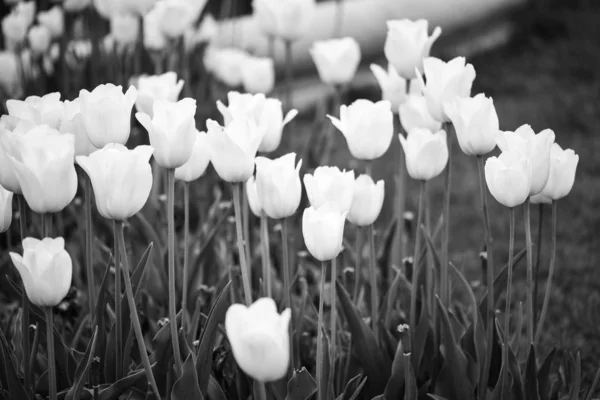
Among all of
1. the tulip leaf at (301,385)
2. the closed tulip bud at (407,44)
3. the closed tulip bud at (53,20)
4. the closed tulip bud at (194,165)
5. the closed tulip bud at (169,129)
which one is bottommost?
the tulip leaf at (301,385)

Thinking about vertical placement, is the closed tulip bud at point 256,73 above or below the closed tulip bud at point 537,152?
above

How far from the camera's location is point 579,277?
2.73 metres

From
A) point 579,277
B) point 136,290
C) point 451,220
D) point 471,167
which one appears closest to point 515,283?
point 579,277

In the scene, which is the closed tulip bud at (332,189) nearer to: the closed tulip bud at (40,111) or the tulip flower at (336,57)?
the closed tulip bud at (40,111)

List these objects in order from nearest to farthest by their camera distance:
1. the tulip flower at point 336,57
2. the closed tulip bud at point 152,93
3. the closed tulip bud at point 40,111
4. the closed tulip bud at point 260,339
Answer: the closed tulip bud at point 260,339
the closed tulip bud at point 40,111
the closed tulip bud at point 152,93
the tulip flower at point 336,57

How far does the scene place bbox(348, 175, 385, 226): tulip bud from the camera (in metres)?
1.46

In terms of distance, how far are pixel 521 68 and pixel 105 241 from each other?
146 inches

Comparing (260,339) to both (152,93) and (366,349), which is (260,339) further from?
(152,93)

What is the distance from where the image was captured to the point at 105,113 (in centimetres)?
131

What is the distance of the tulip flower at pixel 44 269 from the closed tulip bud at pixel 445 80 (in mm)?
→ 806

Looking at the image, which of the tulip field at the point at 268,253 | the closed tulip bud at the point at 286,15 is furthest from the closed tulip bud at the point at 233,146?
the closed tulip bud at the point at 286,15

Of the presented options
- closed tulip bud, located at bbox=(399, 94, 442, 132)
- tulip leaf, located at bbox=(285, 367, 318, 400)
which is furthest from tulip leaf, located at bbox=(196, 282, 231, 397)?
closed tulip bud, located at bbox=(399, 94, 442, 132)

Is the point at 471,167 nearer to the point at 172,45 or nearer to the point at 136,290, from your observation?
the point at 172,45

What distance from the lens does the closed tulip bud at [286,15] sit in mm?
2311
